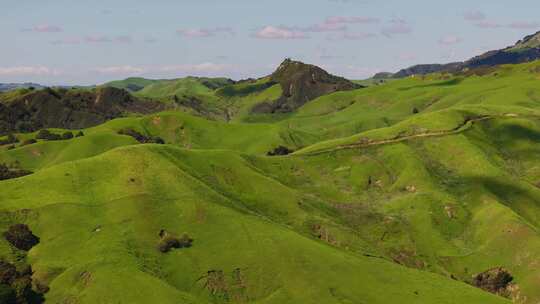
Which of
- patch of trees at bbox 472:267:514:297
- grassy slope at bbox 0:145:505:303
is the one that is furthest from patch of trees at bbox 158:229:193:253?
patch of trees at bbox 472:267:514:297

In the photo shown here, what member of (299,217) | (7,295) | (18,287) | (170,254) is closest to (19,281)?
(18,287)

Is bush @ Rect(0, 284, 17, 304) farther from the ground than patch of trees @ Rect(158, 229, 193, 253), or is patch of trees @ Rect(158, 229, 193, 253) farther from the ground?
patch of trees @ Rect(158, 229, 193, 253)

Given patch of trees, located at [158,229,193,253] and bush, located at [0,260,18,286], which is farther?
patch of trees, located at [158,229,193,253]

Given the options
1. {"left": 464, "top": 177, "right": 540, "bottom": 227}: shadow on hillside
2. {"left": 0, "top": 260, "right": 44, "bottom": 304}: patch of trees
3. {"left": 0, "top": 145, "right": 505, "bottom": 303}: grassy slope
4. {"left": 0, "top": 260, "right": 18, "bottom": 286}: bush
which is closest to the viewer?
{"left": 0, "top": 260, "right": 44, "bottom": 304}: patch of trees

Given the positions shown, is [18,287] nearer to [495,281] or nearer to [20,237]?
[20,237]

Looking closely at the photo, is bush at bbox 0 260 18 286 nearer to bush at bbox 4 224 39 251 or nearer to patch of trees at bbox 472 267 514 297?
bush at bbox 4 224 39 251

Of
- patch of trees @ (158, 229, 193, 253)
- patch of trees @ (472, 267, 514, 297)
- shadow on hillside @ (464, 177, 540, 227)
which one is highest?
patch of trees @ (158, 229, 193, 253)

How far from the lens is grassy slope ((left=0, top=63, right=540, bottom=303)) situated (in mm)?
93312

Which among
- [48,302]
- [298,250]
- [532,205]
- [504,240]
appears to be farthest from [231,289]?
[532,205]

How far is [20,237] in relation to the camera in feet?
316

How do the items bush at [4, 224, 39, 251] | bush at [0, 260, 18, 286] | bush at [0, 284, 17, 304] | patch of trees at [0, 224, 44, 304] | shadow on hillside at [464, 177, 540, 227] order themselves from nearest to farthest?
1. bush at [0, 284, 17, 304]
2. patch of trees at [0, 224, 44, 304]
3. bush at [0, 260, 18, 286]
4. bush at [4, 224, 39, 251]
5. shadow on hillside at [464, 177, 540, 227]

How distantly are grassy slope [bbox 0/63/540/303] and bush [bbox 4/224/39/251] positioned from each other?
6.76 ft

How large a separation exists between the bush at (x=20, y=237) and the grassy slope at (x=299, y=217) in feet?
6.76

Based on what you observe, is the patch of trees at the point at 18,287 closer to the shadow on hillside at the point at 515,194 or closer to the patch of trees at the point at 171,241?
the patch of trees at the point at 171,241
